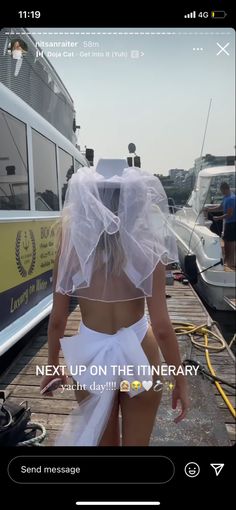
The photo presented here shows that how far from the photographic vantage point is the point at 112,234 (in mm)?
869

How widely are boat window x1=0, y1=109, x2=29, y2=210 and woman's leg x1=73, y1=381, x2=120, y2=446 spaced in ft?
3.83

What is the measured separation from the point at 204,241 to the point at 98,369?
777 millimetres

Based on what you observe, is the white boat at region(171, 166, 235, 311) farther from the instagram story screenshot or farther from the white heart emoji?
the white heart emoji

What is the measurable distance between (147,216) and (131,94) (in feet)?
1.00

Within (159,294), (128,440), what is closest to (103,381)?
(128,440)

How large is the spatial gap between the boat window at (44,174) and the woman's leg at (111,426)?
1626 millimetres

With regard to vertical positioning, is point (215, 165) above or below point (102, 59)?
below

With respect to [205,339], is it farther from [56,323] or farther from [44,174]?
[44,174]
